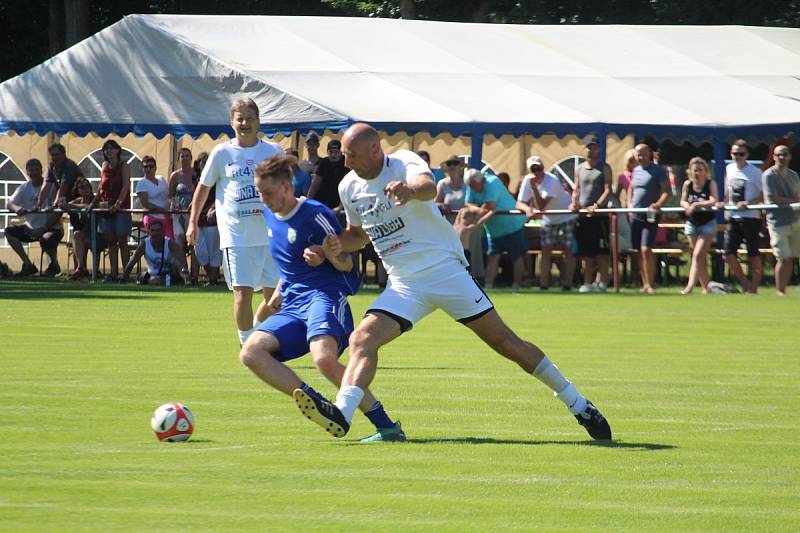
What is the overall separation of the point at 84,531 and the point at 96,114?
883 inches

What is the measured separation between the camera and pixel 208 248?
2803 centimetres

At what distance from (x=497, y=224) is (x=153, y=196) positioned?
5982mm

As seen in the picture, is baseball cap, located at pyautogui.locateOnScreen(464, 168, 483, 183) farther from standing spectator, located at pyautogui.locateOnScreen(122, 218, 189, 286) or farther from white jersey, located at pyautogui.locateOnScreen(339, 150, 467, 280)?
white jersey, located at pyautogui.locateOnScreen(339, 150, 467, 280)

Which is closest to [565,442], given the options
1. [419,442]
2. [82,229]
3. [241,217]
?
[419,442]

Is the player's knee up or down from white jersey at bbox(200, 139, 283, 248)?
down

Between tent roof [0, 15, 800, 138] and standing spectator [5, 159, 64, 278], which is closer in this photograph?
tent roof [0, 15, 800, 138]

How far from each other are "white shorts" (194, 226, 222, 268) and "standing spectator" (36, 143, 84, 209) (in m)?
2.77

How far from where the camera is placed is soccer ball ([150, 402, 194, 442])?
9.81 meters

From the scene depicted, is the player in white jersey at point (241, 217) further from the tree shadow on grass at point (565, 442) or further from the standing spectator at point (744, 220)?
the standing spectator at point (744, 220)

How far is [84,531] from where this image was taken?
23.0 ft

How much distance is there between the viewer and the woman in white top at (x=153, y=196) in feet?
92.6

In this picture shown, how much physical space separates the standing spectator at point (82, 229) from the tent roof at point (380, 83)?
3.52 feet

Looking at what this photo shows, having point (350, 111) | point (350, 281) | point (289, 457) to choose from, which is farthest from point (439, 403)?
point (350, 111)

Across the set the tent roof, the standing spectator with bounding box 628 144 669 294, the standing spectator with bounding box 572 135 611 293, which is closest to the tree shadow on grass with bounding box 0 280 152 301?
the tent roof
